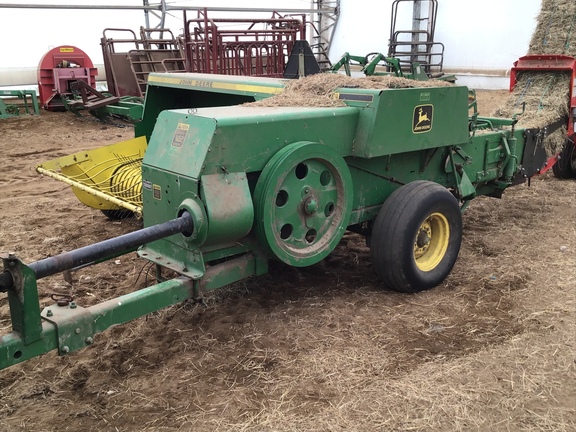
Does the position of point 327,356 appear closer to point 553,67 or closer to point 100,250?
point 100,250

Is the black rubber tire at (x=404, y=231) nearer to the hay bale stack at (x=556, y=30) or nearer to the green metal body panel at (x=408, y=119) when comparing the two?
the green metal body panel at (x=408, y=119)

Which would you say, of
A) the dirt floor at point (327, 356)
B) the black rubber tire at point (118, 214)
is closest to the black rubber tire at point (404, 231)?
the dirt floor at point (327, 356)

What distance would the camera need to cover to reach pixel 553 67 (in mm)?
6906

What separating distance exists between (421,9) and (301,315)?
47.4 ft

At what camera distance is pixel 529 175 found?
596cm

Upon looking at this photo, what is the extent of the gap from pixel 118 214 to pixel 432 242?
3.12m

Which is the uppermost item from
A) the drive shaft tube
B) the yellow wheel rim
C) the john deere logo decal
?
the john deere logo decal

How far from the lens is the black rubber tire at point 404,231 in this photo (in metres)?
4.15

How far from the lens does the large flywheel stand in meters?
3.54

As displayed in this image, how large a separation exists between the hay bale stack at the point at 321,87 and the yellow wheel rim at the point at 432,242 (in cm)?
98

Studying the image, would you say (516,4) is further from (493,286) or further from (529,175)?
(493,286)

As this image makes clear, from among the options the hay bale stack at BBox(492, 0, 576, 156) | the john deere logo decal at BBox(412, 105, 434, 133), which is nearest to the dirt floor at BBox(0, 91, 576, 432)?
the john deere logo decal at BBox(412, 105, 434, 133)

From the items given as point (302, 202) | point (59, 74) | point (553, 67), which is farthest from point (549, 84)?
point (59, 74)

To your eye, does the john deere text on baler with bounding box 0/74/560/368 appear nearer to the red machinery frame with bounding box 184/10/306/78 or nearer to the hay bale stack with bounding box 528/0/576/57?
the hay bale stack with bounding box 528/0/576/57
